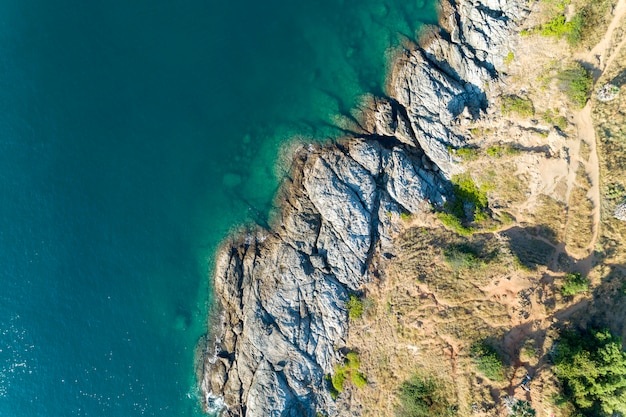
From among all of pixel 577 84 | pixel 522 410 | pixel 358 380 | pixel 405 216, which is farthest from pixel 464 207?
pixel 358 380

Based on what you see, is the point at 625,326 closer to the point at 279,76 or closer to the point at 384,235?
the point at 384,235

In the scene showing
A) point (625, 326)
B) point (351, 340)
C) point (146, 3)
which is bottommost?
point (625, 326)

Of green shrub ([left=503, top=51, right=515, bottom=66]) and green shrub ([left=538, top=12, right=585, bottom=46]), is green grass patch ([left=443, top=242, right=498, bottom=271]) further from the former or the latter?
green shrub ([left=538, top=12, right=585, bottom=46])

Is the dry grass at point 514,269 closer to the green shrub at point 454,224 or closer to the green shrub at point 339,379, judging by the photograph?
the green shrub at point 454,224

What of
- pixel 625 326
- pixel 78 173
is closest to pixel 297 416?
pixel 625 326

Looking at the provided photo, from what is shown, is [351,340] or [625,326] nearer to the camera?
[625,326]

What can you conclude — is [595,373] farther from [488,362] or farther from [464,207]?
[464,207]

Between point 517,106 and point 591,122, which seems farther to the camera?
point 517,106
